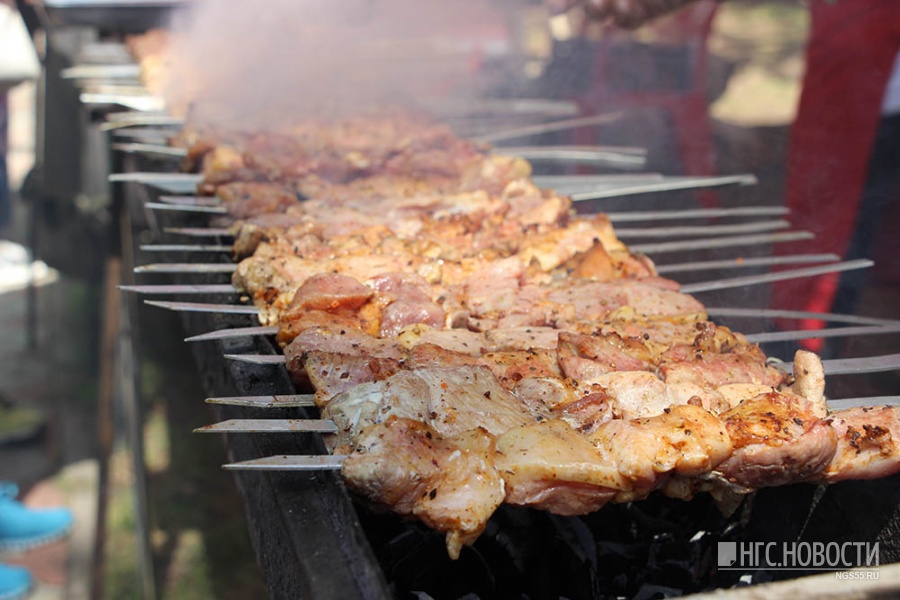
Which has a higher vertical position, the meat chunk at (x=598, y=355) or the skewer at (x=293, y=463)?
the meat chunk at (x=598, y=355)

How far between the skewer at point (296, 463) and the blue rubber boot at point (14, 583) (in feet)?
13.5

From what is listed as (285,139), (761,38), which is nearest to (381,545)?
(285,139)

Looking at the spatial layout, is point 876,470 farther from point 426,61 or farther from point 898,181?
point 426,61

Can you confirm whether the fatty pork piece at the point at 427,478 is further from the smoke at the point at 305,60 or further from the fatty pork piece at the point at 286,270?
the smoke at the point at 305,60

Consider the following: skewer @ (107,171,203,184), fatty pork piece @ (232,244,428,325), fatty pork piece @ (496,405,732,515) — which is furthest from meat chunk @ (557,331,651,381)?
skewer @ (107,171,203,184)

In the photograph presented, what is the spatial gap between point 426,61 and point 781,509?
6.16 meters

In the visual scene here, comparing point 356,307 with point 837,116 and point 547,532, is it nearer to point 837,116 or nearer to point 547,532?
point 547,532

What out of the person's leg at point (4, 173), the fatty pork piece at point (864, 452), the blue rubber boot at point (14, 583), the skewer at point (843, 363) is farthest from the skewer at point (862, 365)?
the person's leg at point (4, 173)

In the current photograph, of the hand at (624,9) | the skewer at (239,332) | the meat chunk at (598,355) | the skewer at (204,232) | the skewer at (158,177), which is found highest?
the hand at (624,9)

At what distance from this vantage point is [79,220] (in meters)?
7.29

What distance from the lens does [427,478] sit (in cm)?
179

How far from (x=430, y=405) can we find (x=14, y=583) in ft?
14.0

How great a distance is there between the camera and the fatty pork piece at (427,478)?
1732 mm

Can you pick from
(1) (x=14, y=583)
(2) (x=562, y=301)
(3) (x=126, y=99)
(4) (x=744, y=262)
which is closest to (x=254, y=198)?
(2) (x=562, y=301)
